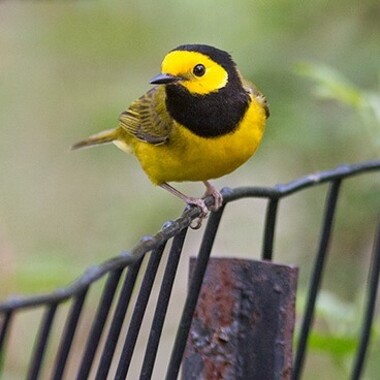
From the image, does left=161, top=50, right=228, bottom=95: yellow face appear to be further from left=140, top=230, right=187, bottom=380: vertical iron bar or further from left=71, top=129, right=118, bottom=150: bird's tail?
left=140, top=230, right=187, bottom=380: vertical iron bar

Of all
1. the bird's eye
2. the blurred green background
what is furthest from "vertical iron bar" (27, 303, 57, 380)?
the blurred green background

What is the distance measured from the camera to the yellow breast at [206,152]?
2277 mm

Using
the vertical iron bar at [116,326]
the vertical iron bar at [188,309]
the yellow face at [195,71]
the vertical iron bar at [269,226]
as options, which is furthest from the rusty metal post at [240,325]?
the yellow face at [195,71]

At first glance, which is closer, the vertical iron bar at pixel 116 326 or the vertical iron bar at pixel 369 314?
the vertical iron bar at pixel 116 326

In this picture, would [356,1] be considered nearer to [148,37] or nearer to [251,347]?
[148,37]

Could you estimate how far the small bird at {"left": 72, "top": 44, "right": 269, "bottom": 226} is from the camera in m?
2.28

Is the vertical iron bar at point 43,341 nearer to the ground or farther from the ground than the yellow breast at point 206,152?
nearer to the ground

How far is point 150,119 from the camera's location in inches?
100

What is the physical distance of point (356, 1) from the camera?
329cm

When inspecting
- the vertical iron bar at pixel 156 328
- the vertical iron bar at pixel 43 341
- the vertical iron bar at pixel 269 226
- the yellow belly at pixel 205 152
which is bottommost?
the vertical iron bar at pixel 43 341

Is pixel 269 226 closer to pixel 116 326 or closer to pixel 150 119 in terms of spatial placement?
pixel 116 326

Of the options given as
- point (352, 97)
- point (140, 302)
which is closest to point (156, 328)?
point (140, 302)

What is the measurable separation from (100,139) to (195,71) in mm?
749

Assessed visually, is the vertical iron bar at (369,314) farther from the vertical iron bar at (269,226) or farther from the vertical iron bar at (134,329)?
the vertical iron bar at (134,329)
